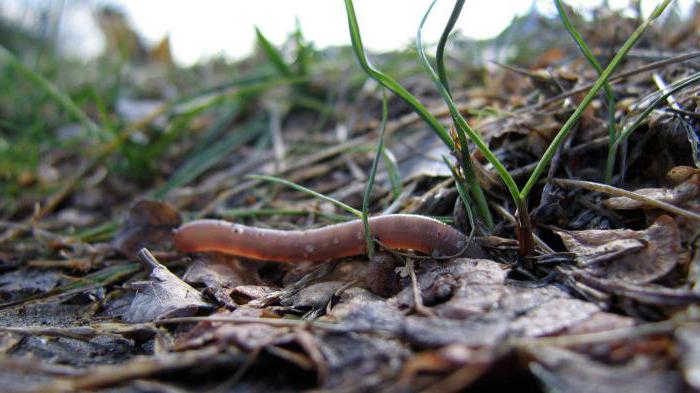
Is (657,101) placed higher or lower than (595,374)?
higher

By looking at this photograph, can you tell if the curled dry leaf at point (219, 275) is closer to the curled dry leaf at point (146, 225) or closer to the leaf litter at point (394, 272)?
the leaf litter at point (394, 272)

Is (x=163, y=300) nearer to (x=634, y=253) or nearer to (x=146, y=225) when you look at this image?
(x=146, y=225)

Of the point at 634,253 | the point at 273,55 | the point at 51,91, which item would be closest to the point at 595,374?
the point at 634,253

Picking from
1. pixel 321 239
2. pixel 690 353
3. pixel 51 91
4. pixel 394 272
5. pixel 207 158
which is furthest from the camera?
pixel 207 158

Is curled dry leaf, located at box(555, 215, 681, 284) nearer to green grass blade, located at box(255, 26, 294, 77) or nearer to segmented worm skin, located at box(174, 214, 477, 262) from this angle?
segmented worm skin, located at box(174, 214, 477, 262)

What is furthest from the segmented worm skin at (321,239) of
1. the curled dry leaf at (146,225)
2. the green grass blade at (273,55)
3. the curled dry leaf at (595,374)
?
the green grass blade at (273,55)

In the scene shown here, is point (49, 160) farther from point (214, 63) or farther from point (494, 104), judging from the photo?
point (494, 104)

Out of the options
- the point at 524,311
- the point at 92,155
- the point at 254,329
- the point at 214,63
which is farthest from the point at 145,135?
→ the point at 524,311
